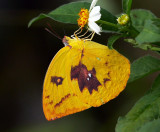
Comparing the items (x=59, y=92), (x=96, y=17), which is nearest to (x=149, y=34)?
(x=96, y=17)

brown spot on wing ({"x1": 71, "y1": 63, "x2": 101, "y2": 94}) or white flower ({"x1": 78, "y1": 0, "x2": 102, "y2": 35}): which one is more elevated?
white flower ({"x1": 78, "y1": 0, "x2": 102, "y2": 35})

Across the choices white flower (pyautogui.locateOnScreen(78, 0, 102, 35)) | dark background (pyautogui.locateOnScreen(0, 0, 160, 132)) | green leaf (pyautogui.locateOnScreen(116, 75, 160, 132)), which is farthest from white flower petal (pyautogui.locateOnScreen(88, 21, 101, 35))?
dark background (pyautogui.locateOnScreen(0, 0, 160, 132))

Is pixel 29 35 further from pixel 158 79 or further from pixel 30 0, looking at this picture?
pixel 158 79

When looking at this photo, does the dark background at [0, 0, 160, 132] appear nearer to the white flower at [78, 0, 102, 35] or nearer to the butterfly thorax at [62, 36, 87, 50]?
the butterfly thorax at [62, 36, 87, 50]

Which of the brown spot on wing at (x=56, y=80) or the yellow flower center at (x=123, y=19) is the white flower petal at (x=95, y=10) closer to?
the yellow flower center at (x=123, y=19)

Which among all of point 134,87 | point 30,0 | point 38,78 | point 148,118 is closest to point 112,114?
point 134,87

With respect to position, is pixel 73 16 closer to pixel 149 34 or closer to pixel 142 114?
pixel 149 34
